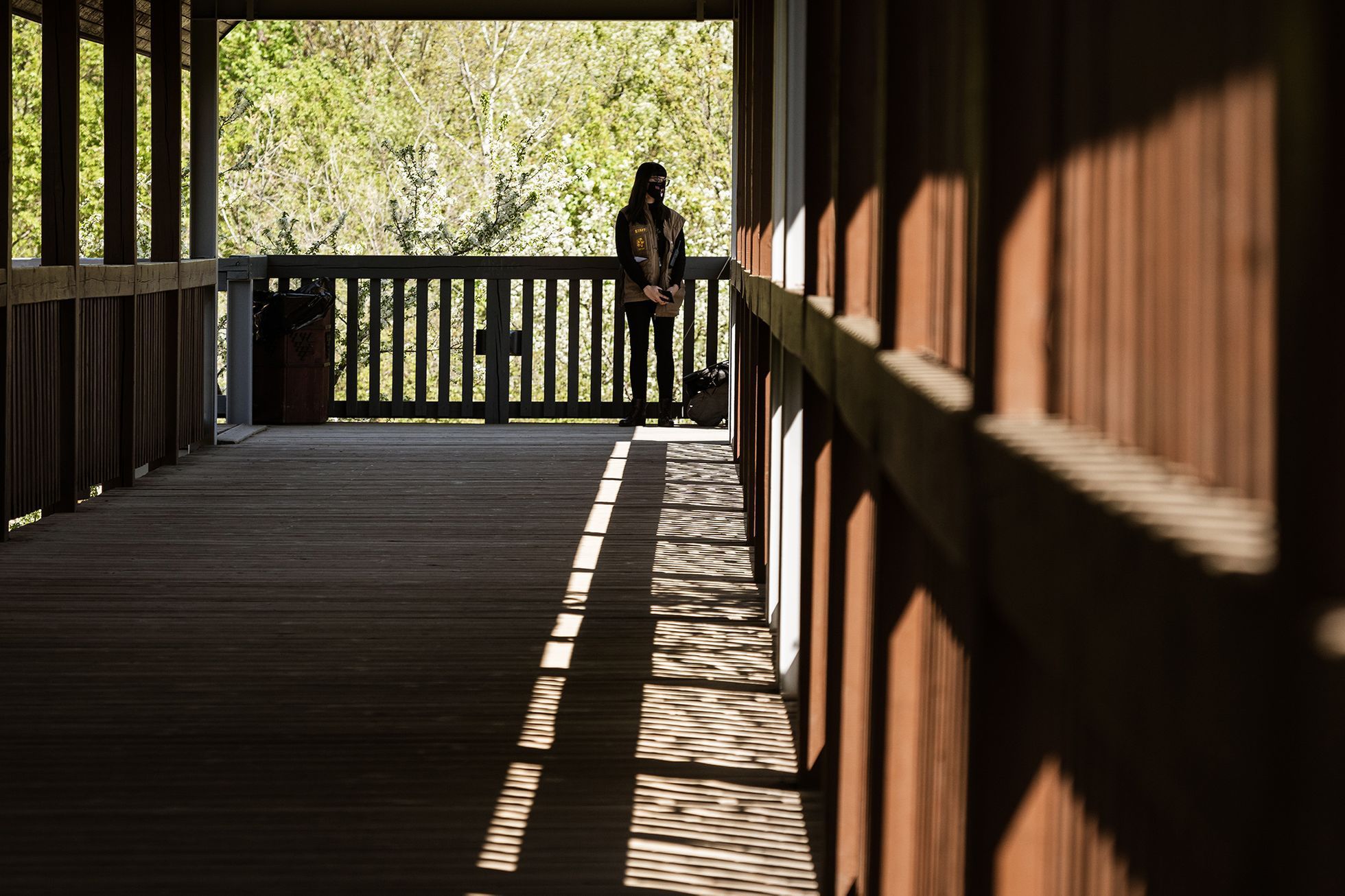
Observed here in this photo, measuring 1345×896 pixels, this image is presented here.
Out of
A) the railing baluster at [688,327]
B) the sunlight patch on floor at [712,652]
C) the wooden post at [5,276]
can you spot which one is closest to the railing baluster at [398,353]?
the railing baluster at [688,327]

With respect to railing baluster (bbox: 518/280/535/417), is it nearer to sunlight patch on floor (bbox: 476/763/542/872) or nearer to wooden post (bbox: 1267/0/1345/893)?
sunlight patch on floor (bbox: 476/763/542/872)

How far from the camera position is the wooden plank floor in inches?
108

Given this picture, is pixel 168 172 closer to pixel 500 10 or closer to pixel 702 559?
pixel 500 10

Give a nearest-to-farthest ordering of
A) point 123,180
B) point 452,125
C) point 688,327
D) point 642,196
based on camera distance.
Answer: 1. point 123,180
2. point 642,196
3. point 688,327
4. point 452,125

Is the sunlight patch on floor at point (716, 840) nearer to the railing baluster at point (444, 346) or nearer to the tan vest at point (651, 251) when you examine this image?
the tan vest at point (651, 251)

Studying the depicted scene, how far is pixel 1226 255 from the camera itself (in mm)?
780

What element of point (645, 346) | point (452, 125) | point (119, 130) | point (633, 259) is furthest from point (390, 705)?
point (452, 125)

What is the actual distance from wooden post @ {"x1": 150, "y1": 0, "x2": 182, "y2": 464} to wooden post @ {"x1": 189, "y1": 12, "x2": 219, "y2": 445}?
2.04 ft

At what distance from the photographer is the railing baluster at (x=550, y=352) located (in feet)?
33.4

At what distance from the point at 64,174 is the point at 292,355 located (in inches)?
144

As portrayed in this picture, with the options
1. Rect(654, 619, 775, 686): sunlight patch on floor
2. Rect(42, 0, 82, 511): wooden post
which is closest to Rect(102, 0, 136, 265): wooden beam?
Rect(42, 0, 82, 511): wooden post

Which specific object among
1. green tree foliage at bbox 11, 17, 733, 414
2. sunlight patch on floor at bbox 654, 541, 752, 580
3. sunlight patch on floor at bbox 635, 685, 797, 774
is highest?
green tree foliage at bbox 11, 17, 733, 414

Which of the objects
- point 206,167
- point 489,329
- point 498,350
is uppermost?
point 206,167

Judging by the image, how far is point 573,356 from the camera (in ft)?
34.1
